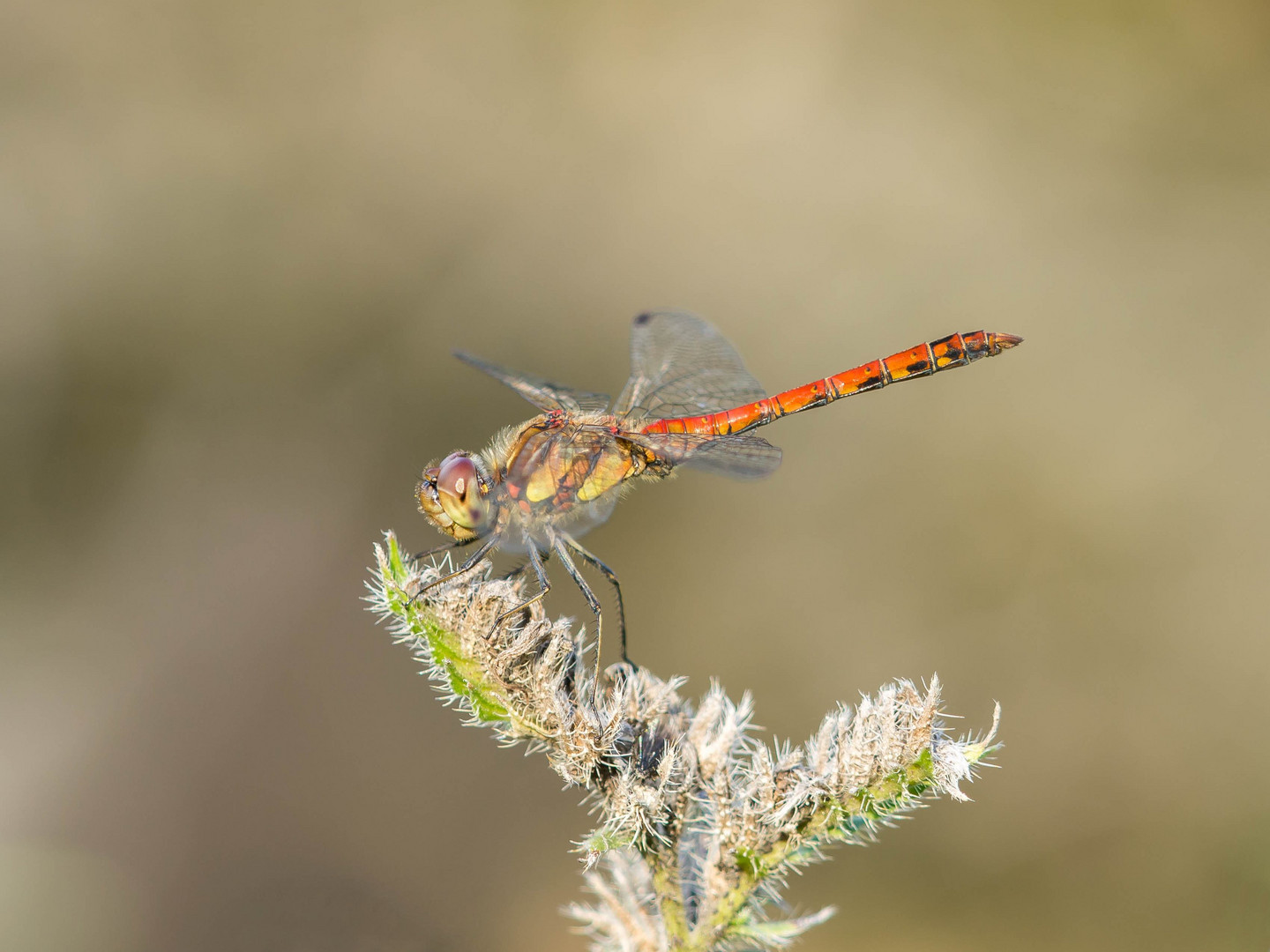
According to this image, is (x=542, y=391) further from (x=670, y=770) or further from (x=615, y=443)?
(x=670, y=770)

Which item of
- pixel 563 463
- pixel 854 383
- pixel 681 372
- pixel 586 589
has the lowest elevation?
pixel 586 589

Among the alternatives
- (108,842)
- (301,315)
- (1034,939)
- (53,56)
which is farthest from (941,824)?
(53,56)

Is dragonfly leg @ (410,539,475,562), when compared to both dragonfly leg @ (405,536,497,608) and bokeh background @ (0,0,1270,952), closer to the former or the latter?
dragonfly leg @ (405,536,497,608)

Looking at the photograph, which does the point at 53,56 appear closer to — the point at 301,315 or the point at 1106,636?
the point at 301,315

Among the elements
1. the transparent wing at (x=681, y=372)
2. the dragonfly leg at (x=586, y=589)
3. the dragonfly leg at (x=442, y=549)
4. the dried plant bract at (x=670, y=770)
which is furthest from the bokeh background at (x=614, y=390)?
the dried plant bract at (x=670, y=770)

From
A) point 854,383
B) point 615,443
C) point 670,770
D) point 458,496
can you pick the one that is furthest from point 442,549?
point 854,383

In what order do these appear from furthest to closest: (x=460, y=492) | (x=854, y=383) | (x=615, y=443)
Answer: (x=854, y=383)
(x=615, y=443)
(x=460, y=492)

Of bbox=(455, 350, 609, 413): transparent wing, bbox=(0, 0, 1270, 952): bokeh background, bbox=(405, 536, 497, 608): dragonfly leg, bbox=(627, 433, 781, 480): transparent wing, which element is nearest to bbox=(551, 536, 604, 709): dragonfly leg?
bbox=(405, 536, 497, 608): dragonfly leg

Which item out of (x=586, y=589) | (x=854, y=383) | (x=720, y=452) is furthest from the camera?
(x=854, y=383)
